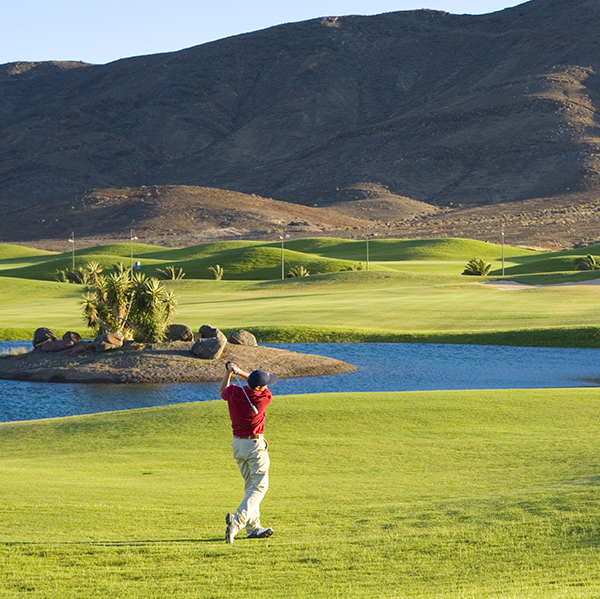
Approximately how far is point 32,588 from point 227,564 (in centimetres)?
183

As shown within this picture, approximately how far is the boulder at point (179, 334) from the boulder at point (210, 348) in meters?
1.74

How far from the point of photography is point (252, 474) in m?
9.89

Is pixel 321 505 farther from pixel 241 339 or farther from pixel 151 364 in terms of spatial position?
pixel 241 339

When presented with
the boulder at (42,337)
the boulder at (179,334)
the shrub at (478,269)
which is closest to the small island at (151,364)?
the boulder at (179,334)

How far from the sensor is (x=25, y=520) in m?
10.5

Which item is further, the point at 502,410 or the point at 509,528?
the point at 502,410

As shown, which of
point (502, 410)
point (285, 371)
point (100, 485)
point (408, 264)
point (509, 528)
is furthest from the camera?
point (408, 264)

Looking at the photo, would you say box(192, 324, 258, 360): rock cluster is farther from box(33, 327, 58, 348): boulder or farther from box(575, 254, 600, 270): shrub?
box(575, 254, 600, 270): shrub

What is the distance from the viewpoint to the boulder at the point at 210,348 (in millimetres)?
28531

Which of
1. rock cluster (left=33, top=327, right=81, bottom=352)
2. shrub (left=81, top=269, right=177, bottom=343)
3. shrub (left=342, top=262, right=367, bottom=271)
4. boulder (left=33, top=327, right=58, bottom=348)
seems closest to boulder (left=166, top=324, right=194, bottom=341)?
shrub (left=81, top=269, right=177, bottom=343)

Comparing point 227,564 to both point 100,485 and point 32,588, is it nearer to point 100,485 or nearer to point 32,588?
point 32,588

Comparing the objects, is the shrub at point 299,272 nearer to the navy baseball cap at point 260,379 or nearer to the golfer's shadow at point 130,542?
the navy baseball cap at point 260,379

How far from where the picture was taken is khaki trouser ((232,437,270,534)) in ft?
32.1

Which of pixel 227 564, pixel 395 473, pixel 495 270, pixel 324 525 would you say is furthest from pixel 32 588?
pixel 495 270
